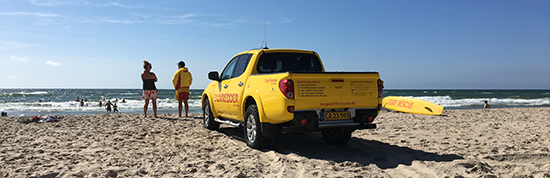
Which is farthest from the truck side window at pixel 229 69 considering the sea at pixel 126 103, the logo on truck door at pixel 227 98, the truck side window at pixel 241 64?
the sea at pixel 126 103

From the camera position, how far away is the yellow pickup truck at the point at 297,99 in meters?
5.10

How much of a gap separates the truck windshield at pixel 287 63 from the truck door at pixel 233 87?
340 mm

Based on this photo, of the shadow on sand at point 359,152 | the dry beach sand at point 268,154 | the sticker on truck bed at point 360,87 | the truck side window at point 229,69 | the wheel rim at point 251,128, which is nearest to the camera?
the dry beach sand at point 268,154

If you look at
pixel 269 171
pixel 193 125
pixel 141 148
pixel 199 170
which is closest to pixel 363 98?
pixel 269 171

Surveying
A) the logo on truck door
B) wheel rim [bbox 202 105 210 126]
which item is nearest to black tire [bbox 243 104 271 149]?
the logo on truck door

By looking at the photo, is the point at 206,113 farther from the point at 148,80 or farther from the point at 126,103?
the point at 126,103

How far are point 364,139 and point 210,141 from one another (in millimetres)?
3013

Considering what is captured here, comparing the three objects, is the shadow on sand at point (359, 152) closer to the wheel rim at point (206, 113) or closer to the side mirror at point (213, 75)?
the side mirror at point (213, 75)

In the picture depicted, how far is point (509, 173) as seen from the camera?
4.54 meters

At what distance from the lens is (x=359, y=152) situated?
5.86 meters

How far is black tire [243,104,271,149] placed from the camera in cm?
570

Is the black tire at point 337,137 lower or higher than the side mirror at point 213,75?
lower

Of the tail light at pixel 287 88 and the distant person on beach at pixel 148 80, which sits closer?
the tail light at pixel 287 88

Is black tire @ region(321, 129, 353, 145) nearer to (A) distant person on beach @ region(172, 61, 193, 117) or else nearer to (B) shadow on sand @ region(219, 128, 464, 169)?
(B) shadow on sand @ region(219, 128, 464, 169)
